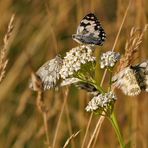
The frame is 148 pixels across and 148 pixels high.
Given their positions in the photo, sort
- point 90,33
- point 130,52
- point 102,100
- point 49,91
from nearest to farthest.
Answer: point 102,100 → point 90,33 → point 130,52 → point 49,91

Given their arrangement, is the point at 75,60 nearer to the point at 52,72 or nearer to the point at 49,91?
the point at 52,72

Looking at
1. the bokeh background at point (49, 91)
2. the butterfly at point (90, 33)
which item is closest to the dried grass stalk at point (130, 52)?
the butterfly at point (90, 33)

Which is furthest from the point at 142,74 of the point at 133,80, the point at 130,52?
the point at 130,52

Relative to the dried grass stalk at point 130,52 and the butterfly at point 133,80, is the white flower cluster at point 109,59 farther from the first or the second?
the dried grass stalk at point 130,52

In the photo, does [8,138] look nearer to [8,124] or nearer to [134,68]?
[8,124]

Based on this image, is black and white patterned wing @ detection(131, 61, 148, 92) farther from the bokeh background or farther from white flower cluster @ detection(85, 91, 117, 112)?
the bokeh background
